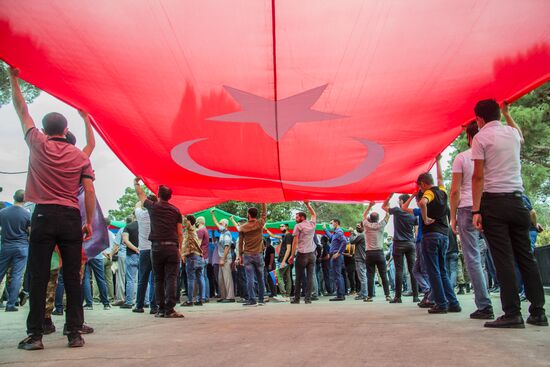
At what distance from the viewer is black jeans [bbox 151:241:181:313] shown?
6.16m

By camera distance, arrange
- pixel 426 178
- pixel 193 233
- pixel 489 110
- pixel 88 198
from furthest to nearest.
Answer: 1. pixel 193 233
2. pixel 426 178
3. pixel 489 110
4. pixel 88 198

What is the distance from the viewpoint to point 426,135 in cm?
611

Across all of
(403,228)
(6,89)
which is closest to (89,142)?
(403,228)

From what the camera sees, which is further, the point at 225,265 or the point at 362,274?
the point at 225,265

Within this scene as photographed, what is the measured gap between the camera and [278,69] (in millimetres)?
4500

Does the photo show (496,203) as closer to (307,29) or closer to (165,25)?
(307,29)

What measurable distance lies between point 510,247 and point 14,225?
6.99 m

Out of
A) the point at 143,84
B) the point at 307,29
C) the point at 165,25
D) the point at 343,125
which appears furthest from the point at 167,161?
the point at 307,29

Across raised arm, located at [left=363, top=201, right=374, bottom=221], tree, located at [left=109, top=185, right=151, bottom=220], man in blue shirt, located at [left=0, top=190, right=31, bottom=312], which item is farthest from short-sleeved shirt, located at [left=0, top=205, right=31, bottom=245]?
tree, located at [left=109, top=185, right=151, bottom=220]

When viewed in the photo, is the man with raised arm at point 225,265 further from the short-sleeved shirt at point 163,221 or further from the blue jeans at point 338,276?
the short-sleeved shirt at point 163,221

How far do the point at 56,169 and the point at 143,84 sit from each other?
169cm

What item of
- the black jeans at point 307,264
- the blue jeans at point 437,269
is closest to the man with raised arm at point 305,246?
the black jeans at point 307,264

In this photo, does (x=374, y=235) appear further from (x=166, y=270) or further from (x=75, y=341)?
(x=75, y=341)

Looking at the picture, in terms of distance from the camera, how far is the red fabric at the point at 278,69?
153 inches
